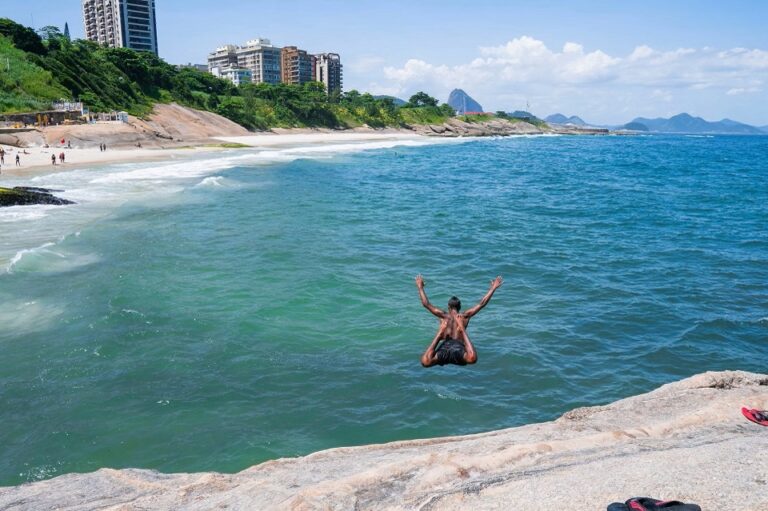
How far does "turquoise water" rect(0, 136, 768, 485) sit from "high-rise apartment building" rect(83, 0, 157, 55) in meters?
137

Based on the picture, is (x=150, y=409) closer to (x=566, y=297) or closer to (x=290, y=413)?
(x=290, y=413)

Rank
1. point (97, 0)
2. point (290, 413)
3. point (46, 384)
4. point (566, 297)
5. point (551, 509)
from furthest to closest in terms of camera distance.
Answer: point (97, 0), point (566, 297), point (46, 384), point (290, 413), point (551, 509)

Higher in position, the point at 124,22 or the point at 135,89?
the point at 124,22

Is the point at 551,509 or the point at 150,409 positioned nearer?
the point at 551,509

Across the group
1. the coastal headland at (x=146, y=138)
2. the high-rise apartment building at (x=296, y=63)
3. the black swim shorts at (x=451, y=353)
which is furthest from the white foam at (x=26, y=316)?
the high-rise apartment building at (x=296, y=63)

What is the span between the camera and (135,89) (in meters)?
82.6

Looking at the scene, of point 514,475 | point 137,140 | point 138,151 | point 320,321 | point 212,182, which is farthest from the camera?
point 137,140

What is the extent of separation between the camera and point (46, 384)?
37.5ft

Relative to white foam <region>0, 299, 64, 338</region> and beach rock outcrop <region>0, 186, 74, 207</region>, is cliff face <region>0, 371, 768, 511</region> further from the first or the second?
beach rock outcrop <region>0, 186, 74, 207</region>

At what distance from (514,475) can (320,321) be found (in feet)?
32.9

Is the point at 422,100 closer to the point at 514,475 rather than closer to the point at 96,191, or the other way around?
the point at 96,191

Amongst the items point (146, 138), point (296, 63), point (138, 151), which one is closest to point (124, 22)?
point (296, 63)

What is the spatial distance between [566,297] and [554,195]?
25.4 meters

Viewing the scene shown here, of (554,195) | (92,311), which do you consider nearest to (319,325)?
(92,311)
